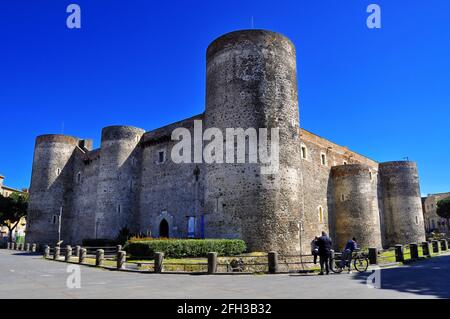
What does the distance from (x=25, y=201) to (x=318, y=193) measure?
41628mm

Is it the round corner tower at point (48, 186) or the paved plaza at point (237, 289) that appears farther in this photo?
the round corner tower at point (48, 186)

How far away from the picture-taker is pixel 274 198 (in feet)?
69.2

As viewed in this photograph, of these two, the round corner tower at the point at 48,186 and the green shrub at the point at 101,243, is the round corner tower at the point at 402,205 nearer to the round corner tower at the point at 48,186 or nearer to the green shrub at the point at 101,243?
the green shrub at the point at 101,243

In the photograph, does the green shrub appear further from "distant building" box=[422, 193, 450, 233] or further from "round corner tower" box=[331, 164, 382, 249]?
"distant building" box=[422, 193, 450, 233]

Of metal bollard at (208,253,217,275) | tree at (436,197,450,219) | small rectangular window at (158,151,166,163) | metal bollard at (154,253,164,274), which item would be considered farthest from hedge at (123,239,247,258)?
tree at (436,197,450,219)

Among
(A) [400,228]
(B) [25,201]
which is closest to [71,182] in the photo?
(B) [25,201]

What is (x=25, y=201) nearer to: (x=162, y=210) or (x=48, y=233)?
(x=48, y=233)

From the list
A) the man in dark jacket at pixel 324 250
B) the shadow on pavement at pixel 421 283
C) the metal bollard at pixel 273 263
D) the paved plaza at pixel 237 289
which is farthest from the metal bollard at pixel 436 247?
the metal bollard at pixel 273 263

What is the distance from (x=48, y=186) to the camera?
4062 cm

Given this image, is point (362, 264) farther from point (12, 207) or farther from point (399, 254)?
point (12, 207)

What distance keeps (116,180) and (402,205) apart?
3077 cm

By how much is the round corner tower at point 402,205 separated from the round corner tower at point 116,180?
28278 millimetres

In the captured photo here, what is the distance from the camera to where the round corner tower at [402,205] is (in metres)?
40.1

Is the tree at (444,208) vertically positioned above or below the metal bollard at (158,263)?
above
